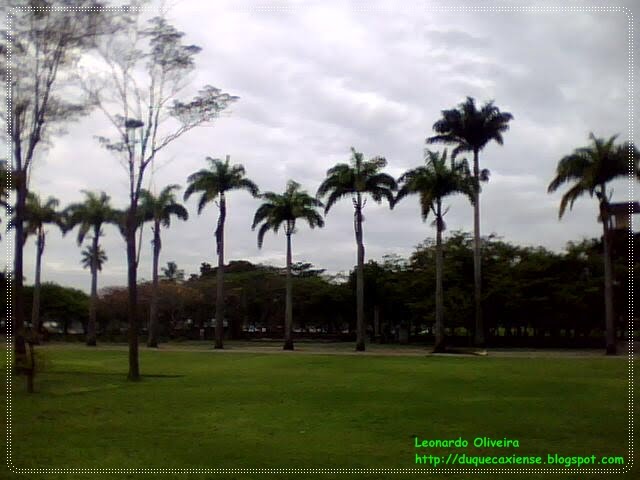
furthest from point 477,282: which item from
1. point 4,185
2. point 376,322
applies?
point 4,185

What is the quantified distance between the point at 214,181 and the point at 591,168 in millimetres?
23734

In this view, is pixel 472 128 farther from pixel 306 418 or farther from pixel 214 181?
pixel 306 418

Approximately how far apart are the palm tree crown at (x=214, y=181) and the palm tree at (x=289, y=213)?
2.43 m

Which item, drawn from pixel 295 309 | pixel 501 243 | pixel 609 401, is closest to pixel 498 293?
pixel 501 243

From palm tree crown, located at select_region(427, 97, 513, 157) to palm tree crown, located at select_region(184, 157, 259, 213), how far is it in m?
13.9

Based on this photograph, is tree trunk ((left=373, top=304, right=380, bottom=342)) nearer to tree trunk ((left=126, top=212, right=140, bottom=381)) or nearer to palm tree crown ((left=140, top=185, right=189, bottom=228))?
palm tree crown ((left=140, top=185, right=189, bottom=228))

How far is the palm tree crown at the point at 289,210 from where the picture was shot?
44.5m

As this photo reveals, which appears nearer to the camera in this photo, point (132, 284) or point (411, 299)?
point (132, 284)

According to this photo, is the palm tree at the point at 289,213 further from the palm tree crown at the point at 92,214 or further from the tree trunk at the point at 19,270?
the tree trunk at the point at 19,270

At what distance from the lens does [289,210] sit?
4472 centimetres

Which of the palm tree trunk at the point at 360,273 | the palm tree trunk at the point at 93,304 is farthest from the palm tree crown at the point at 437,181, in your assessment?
the palm tree trunk at the point at 93,304

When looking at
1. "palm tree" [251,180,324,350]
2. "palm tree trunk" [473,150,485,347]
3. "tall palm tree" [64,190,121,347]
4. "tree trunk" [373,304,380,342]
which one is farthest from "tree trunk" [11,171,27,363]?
"tree trunk" [373,304,380,342]

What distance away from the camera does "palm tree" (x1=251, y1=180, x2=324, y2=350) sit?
4431 cm

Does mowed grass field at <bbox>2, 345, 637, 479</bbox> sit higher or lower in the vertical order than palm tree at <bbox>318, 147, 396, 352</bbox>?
lower
